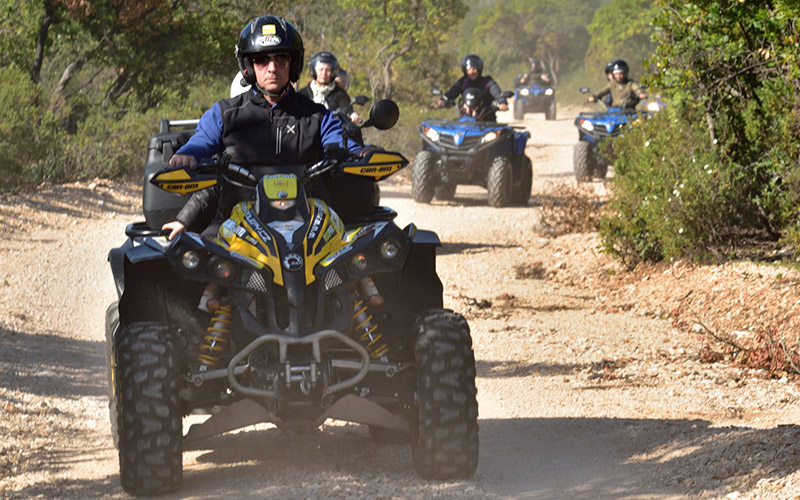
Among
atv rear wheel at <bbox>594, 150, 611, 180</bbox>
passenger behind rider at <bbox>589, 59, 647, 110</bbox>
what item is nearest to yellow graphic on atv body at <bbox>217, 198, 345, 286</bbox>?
passenger behind rider at <bbox>589, 59, 647, 110</bbox>

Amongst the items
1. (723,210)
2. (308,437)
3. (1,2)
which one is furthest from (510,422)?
(1,2)

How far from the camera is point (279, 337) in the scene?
191 inches

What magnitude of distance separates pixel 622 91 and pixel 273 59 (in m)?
16.0

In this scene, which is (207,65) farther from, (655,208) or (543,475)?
(543,475)

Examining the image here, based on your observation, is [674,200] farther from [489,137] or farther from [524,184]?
[524,184]

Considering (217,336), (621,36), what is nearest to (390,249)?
(217,336)

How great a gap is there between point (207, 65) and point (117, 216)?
18.8 ft

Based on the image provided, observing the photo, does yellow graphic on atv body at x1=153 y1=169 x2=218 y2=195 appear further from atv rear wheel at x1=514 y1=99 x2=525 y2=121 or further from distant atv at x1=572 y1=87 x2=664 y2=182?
atv rear wheel at x1=514 y1=99 x2=525 y2=121

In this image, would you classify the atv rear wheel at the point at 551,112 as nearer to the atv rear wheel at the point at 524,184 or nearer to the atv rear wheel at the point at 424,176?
the atv rear wheel at the point at 524,184

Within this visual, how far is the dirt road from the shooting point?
207 inches

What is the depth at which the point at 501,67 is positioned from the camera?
235 ft

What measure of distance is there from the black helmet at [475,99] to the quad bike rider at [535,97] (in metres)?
24.1

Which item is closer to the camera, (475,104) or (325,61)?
(325,61)

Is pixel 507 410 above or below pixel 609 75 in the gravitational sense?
below
